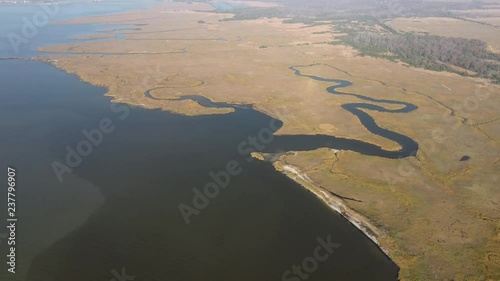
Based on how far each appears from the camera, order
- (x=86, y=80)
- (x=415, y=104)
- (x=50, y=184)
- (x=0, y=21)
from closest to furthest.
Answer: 1. (x=50, y=184)
2. (x=415, y=104)
3. (x=86, y=80)
4. (x=0, y=21)

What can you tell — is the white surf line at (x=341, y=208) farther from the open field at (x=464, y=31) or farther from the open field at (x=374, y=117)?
the open field at (x=464, y=31)

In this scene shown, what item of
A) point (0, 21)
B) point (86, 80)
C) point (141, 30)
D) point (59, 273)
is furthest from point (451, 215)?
point (0, 21)

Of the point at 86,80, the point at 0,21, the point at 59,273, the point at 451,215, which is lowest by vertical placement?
the point at 451,215

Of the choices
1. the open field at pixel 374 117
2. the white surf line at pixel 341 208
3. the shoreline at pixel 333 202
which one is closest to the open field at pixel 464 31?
the open field at pixel 374 117

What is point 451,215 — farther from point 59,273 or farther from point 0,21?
point 0,21

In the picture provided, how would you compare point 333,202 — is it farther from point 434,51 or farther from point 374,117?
point 434,51

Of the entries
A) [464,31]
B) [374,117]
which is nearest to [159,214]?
[374,117]

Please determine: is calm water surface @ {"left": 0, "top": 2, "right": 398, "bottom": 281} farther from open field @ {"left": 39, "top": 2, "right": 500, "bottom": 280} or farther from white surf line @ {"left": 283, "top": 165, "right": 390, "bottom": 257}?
open field @ {"left": 39, "top": 2, "right": 500, "bottom": 280}

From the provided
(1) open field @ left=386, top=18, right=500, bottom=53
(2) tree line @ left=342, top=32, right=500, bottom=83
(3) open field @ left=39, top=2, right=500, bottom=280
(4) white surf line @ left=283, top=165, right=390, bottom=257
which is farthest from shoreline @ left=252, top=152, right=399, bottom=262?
(1) open field @ left=386, top=18, right=500, bottom=53
